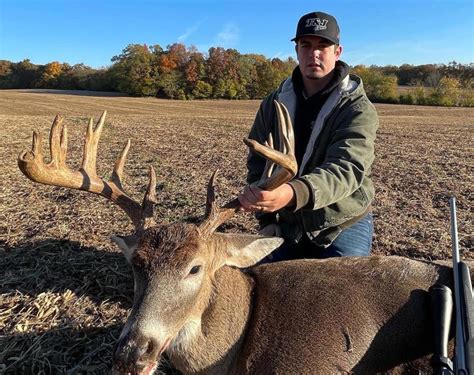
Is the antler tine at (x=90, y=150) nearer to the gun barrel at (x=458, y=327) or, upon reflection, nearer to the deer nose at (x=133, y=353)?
the deer nose at (x=133, y=353)

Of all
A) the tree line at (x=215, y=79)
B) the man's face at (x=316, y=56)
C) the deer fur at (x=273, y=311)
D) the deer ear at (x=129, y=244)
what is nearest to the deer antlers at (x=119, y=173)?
the deer ear at (x=129, y=244)

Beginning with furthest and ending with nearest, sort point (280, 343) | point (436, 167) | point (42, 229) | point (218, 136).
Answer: point (218, 136) → point (436, 167) → point (42, 229) → point (280, 343)

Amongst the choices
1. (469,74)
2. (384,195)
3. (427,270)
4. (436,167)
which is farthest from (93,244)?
(469,74)

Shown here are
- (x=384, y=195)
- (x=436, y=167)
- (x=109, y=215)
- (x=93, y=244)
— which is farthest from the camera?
(x=436, y=167)

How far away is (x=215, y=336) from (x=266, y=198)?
1050 mm

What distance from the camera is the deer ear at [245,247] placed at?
3.48 meters

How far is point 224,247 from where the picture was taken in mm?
3469

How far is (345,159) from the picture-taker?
13.1 feet

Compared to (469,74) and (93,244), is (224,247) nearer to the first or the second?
(93,244)

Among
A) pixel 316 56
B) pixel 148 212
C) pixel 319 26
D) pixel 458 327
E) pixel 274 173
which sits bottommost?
pixel 458 327

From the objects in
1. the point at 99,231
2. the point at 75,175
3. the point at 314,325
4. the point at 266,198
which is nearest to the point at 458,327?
the point at 314,325

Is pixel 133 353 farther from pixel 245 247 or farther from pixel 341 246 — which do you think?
pixel 341 246

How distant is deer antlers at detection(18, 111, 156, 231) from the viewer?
3566 millimetres

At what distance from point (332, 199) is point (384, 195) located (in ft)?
17.9
